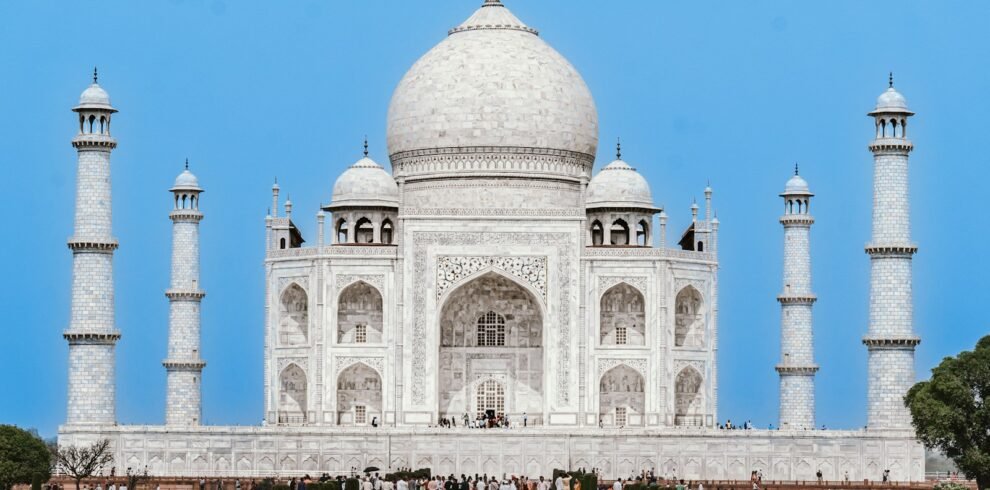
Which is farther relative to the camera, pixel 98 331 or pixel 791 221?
pixel 791 221

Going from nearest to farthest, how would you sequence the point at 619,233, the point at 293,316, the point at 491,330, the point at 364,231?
the point at 293,316 < the point at 491,330 < the point at 619,233 < the point at 364,231

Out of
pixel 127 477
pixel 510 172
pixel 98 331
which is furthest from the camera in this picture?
pixel 510 172

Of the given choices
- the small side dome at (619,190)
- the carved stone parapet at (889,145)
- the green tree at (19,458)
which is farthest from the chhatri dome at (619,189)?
the green tree at (19,458)

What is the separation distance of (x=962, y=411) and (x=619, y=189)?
11.6 meters

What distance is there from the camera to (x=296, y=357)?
49875 millimetres

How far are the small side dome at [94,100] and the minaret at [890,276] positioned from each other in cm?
1491

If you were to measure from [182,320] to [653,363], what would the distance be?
9.97 meters

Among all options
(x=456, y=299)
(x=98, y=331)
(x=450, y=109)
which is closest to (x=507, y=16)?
(x=450, y=109)

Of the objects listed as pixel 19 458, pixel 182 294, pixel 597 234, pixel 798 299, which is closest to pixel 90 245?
pixel 182 294

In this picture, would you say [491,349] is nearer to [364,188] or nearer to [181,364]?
[364,188]

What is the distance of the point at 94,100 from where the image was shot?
48.6 metres

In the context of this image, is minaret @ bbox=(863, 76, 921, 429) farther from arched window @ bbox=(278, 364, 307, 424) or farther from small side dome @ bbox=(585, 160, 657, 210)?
arched window @ bbox=(278, 364, 307, 424)

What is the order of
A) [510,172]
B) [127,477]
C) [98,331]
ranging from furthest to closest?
[510,172], [98,331], [127,477]

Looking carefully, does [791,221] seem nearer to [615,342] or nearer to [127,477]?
[615,342]
